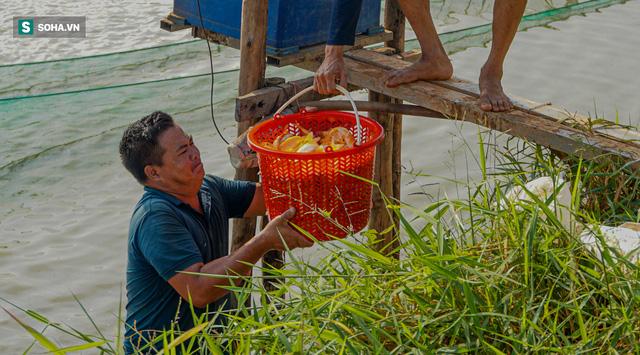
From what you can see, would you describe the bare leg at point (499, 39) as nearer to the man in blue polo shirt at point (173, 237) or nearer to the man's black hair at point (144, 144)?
the man in blue polo shirt at point (173, 237)

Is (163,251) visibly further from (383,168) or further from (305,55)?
(383,168)

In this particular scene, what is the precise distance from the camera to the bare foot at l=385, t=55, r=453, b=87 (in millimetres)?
4160

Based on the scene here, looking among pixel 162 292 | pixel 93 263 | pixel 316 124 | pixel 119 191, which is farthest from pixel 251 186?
pixel 119 191

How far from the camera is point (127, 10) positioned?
1018 centimetres

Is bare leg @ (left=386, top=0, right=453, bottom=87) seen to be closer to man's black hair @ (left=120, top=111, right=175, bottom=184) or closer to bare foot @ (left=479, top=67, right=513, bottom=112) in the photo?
bare foot @ (left=479, top=67, right=513, bottom=112)

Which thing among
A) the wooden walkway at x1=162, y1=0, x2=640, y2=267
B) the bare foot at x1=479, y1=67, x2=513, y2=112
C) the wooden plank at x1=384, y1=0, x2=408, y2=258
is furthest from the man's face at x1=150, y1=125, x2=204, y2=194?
the wooden plank at x1=384, y1=0, x2=408, y2=258

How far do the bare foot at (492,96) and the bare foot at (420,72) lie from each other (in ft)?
0.72

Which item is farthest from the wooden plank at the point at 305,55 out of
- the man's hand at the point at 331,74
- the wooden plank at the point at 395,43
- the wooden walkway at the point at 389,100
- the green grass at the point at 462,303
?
the green grass at the point at 462,303

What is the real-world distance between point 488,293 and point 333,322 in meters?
0.44

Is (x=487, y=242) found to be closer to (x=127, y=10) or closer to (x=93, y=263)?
(x=93, y=263)

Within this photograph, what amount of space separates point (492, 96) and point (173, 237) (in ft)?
4.59

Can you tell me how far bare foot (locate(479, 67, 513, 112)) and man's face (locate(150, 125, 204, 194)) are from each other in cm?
116

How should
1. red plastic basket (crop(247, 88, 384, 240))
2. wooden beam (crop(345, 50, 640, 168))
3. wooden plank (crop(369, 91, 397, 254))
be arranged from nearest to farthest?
red plastic basket (crop(247, 88, 384, 240)) < wooden beam (crop(345, 50, 640, 168)) < wooden plank (crop(369, 91, 397, 254))

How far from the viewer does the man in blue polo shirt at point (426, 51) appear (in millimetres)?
3879
